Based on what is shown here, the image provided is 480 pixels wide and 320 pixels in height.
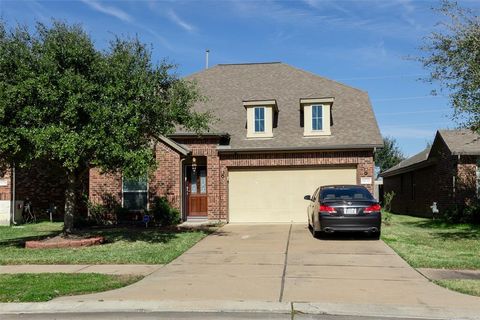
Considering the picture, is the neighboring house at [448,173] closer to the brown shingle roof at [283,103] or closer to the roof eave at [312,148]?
the roof eave at [312,148]

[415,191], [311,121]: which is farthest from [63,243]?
[415,191]

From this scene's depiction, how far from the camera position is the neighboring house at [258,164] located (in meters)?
19.7

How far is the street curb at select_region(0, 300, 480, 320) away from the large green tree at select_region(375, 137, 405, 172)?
2282 inches

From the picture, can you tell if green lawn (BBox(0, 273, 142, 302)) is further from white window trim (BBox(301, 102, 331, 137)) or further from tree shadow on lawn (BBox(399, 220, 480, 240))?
white window trim (BBox(301, 102, 331, 137))

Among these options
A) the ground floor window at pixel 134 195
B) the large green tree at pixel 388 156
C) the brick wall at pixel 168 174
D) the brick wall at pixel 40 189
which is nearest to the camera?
the brick wall at pixel 168 174

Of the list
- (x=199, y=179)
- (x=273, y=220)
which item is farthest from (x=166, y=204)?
(x=273, y=220)

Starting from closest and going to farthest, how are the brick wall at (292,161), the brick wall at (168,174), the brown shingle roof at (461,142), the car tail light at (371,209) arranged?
the car tail light at (371,209) → the brick wall at (168,174) → the brick wall at (292,161) → the brown shingle roof at (461,142)

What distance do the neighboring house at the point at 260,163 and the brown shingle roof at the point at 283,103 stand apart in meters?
0.04

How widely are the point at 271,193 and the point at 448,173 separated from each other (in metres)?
7.70

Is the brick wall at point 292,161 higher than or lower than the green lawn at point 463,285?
higher

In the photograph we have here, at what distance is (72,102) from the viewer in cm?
1210

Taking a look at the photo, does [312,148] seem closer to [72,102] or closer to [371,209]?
[371,209]

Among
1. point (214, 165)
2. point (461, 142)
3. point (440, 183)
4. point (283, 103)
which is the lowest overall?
point (440, 183)

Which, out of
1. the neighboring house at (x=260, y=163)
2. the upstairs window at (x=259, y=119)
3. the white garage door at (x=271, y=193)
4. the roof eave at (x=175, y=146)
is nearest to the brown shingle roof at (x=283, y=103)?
the neighboring house at (x=260, y=163)
